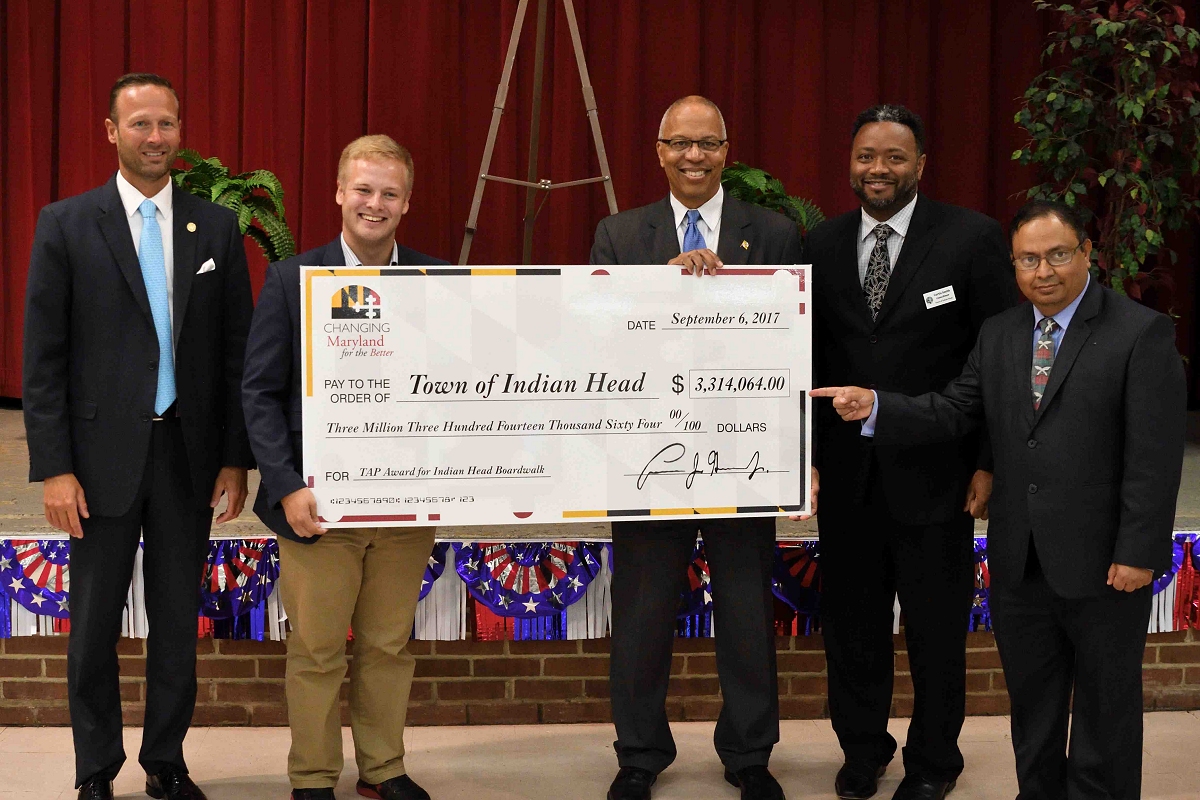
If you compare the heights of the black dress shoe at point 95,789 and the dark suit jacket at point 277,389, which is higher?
the dark suit jacket at point 277,389

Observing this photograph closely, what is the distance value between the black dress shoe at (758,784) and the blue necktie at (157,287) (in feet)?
5.41

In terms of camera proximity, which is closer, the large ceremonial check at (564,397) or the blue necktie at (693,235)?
the large ceremonial check at (564,397)

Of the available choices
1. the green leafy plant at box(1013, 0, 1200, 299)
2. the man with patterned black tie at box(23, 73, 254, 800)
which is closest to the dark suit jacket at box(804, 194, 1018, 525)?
the man with patterned black tie at box(23, 73, 254, 800)

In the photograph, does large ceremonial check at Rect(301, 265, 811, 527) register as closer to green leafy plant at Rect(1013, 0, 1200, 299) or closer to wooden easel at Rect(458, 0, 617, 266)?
wooden easel at Rect(458, 0, 617, 266)

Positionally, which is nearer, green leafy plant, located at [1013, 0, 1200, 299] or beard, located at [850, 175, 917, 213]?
beard, located at [850, 175, 917, 213]

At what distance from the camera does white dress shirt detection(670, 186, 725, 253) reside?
2.77 meters

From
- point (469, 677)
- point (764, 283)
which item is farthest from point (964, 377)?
point (469, 677)

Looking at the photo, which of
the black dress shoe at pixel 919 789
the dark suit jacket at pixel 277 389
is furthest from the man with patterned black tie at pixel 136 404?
the black dress shoe at pixel 919 789

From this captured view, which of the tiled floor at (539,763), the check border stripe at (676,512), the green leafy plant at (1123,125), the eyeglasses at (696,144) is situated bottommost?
the tiled floor at (539,763)

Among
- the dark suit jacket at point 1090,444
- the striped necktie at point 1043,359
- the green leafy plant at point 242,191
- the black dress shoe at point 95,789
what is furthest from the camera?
the green leafy plant at point 242,191

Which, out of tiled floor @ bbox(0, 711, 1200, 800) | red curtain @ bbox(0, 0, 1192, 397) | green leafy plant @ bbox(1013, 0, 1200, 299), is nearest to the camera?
tiled floor @ bbox(0, 711, 1200, 800)

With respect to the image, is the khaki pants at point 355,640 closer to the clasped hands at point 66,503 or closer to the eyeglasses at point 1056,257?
the clasped hands at point 66,503

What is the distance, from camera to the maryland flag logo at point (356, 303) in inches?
99.6

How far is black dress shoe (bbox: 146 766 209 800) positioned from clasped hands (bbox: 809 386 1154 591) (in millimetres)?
1770
